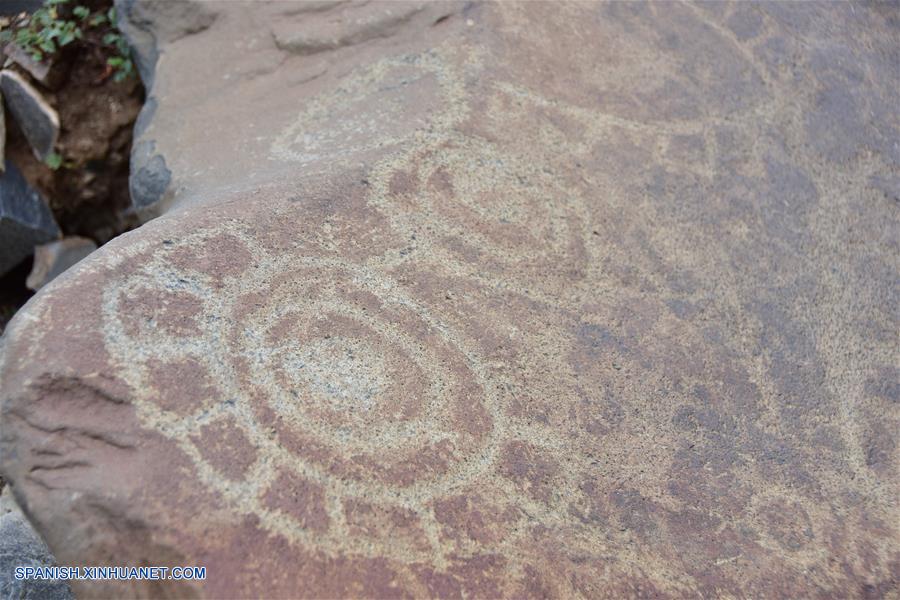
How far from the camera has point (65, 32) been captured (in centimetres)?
212

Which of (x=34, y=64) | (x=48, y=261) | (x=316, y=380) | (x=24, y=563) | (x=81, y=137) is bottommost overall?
(x=48, y=261)

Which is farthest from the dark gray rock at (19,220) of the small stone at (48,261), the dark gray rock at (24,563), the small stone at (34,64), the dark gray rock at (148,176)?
the dark gray rock at (24,563)

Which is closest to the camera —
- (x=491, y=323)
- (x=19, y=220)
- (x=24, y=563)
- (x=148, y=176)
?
(x=491, y=323)

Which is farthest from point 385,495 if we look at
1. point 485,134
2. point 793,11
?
point 793,11

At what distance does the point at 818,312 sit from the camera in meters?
1.44

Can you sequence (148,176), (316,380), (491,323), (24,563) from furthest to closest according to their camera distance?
(148,176) < (24,563) < (491,323) < (316,380)

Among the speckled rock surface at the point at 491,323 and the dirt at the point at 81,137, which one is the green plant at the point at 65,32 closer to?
the dirt at the point at 81,137

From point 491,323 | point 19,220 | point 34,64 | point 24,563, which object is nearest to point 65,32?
point 34,64

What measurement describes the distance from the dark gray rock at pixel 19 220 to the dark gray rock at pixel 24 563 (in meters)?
0.94

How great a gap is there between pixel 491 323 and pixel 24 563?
2.65 ft

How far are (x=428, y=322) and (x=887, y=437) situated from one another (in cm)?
71

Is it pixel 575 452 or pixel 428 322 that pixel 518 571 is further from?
pixel 428 322

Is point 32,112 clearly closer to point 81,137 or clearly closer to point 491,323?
point 81,137

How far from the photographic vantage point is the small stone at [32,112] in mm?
2096
